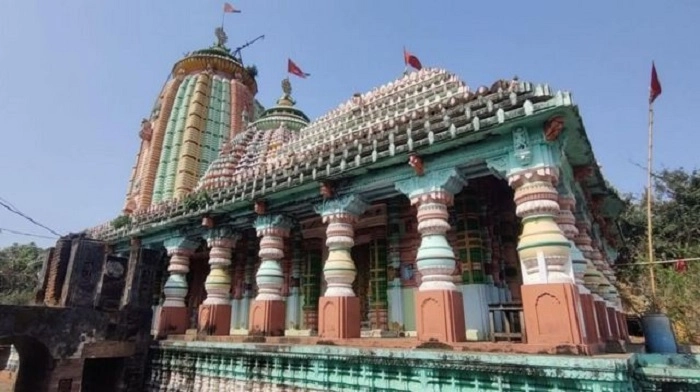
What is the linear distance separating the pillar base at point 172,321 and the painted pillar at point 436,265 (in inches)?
344

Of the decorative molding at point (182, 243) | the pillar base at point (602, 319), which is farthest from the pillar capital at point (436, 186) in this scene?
the decorative molding at point (182, 243)

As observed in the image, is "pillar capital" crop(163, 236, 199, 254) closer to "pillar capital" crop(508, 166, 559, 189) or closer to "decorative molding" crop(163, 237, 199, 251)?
"decorative molding" crop(163, 237, 199, 251)

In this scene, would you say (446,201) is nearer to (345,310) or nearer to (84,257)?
(345,310)

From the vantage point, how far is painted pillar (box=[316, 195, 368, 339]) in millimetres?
9039

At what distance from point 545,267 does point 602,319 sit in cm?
354

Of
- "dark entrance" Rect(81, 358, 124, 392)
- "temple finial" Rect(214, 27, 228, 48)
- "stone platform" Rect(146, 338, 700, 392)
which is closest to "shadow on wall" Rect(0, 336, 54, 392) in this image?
"dark entrance" Rect(81, 358, 124, 392)

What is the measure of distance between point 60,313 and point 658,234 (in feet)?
87.7

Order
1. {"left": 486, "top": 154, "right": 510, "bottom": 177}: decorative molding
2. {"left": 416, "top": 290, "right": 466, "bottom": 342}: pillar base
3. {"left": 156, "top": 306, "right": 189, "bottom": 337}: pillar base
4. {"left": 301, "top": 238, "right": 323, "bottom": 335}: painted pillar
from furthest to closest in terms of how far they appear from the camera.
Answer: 1. {"left": 301, "top": 238, "right": 323, "bottom": 335}: painted pillar
2. {"left": 156, "top": 306, "right": 189, "bottom": 337}: pillar base
3. {"left": 486, "top": 154, "right": 510, "bottom": 177}: decorative molding
4. {"left": 416, "top": 290, "right": 466, "bottom": 342}: pillar base

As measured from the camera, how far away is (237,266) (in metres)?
16.6

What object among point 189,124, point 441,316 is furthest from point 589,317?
point 189,124

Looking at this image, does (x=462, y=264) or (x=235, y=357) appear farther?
(x=462, y=264)

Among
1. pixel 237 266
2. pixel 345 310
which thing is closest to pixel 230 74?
pixel 237 266

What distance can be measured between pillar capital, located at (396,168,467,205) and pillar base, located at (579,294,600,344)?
300cm

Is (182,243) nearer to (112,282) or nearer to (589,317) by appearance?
(112,282)
